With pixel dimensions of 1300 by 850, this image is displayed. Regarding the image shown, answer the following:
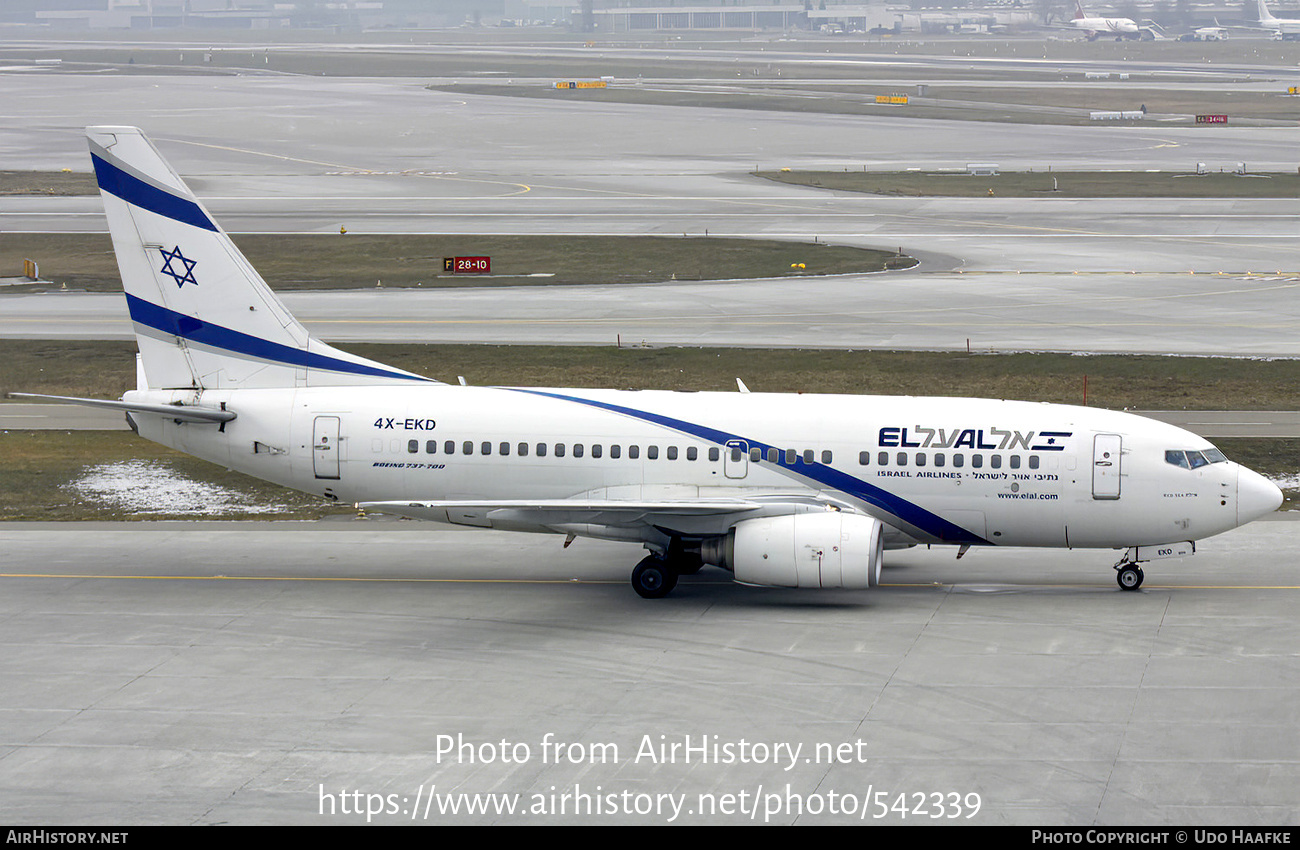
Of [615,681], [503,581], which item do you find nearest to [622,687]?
[615,681]

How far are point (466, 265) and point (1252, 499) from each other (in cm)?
5525

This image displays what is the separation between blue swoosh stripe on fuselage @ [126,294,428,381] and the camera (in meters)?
35.9

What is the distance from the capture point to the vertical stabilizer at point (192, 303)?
1396 inches

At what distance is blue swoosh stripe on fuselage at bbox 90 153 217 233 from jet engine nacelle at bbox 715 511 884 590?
1537 cm

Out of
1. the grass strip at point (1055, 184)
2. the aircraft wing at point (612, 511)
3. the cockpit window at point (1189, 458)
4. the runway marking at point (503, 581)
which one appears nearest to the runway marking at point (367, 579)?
the runway marking at point (503, 581)

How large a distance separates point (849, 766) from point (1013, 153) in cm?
11870

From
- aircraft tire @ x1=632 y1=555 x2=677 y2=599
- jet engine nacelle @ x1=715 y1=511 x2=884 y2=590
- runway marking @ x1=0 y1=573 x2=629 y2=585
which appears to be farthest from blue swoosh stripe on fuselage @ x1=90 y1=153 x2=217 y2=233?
jet engine nacelle @ x1=715 y1=511 x2=884 y2=590

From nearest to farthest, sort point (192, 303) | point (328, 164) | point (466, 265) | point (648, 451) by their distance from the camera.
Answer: point (648, 451) → point (192, 303) → point (466, 265) → point (328, 164)

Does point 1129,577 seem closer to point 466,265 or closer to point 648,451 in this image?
point 648,451

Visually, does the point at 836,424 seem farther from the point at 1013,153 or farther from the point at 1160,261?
the point at 1013,153

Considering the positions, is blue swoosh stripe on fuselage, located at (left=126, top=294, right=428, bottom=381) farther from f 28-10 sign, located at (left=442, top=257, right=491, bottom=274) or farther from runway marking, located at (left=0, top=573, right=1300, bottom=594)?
f 28-10 sign, located at (left=442, top=257, right=491, bottom=274)

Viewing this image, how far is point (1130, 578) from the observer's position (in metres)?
33.8

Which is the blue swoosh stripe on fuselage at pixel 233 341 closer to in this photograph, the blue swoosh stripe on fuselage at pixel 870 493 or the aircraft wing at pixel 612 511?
the aircraft wing at pixel 612 511
